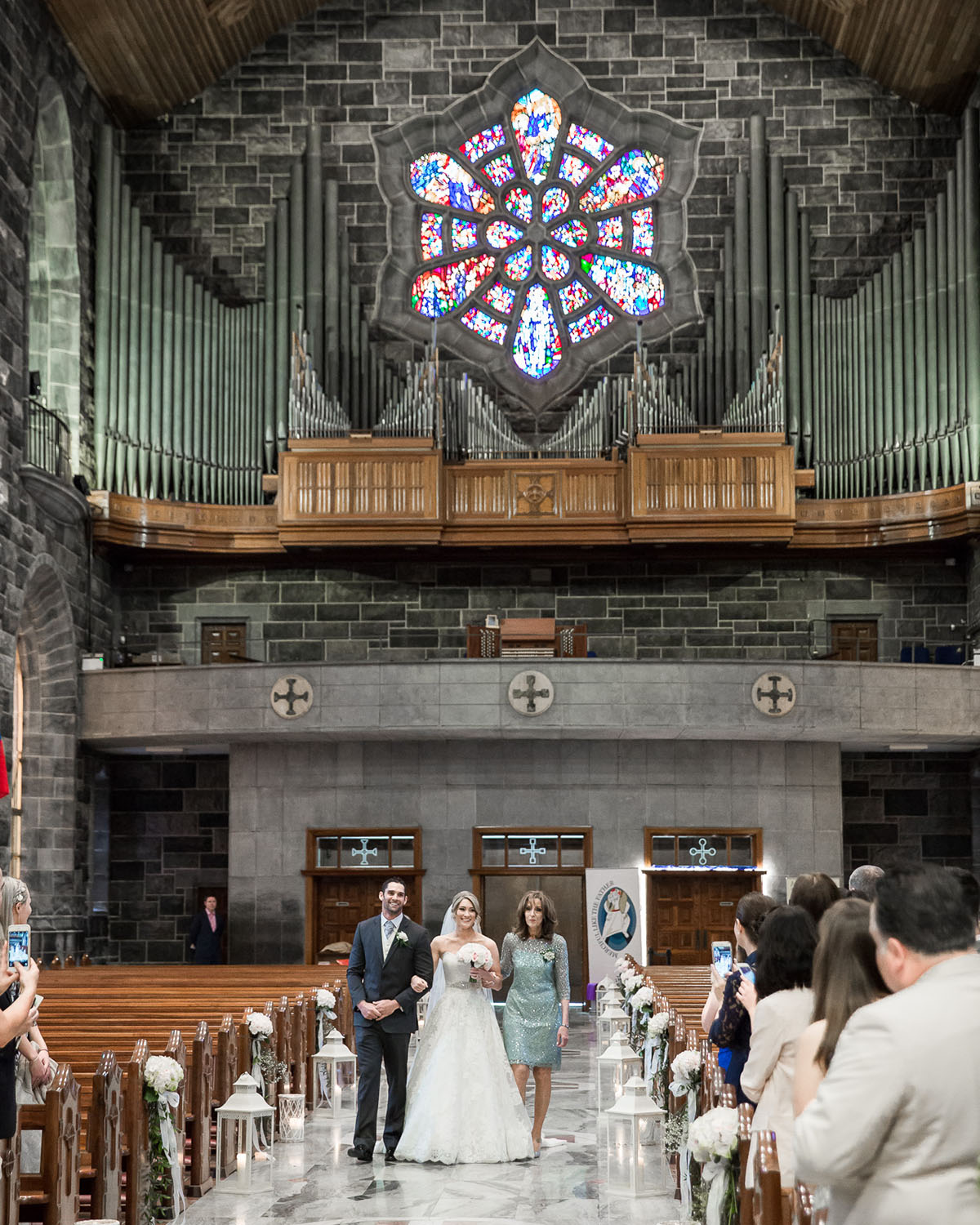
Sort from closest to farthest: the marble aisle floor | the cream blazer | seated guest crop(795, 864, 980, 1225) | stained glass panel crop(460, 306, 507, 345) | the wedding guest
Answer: seated guest crop(795, 864, 980, 1225) → the cream blazer → the marble aisle floor → the wedding guest → stained glass panel crop(460, 306, 507, 345)

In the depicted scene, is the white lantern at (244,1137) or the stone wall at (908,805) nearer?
the white lantern at (244,1137)

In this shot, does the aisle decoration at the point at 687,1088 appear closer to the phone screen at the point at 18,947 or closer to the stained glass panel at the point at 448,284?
the phone screen at the point at 18,947

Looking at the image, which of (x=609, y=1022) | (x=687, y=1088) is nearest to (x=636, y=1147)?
(x=687, y=1088)

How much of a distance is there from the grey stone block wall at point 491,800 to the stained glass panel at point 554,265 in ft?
24.1

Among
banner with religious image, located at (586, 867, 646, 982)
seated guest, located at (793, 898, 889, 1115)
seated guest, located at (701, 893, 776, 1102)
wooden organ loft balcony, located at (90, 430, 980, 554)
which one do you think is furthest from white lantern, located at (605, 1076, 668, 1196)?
wooden organ loft balcony, located at (90, 430, 980, 554)

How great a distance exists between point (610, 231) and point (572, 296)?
1.10 meters

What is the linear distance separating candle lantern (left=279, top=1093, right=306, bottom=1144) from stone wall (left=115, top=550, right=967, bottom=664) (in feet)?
37.0

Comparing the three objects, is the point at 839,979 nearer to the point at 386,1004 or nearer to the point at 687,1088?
the point at 687,1088

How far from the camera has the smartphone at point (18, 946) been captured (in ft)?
17.2

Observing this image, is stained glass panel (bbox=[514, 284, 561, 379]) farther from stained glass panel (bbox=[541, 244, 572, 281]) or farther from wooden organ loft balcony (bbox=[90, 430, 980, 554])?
wooden organ loft balcony (bbox=[90, 430, 980, 554])

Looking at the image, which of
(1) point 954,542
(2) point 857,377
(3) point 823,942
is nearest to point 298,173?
(2) point 857,377

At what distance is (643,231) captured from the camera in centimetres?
2206

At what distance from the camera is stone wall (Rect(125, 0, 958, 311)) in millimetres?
21438

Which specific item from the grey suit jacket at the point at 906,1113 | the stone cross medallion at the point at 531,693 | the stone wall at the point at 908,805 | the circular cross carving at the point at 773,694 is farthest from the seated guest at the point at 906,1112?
the stone wall at the point at 908,805
